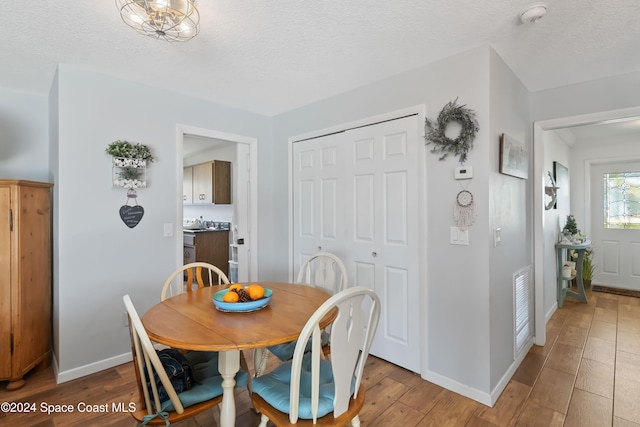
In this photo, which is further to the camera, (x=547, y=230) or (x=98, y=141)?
(x=547, y=230)

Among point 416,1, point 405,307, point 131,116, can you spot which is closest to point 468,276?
point 405,307

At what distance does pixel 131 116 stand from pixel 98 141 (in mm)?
343

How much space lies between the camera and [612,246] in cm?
485

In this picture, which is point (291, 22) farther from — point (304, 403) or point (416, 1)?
point (304, 403)

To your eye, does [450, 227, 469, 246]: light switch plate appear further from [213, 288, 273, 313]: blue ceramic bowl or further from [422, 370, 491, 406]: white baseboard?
[213, 288, 273, 313]: blue ceramic bowl

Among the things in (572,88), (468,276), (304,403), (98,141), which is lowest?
(304,403)

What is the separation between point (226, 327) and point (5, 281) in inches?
77.7

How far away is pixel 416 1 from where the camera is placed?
63.3 inches

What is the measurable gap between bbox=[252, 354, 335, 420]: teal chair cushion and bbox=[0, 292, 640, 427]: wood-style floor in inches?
24.7

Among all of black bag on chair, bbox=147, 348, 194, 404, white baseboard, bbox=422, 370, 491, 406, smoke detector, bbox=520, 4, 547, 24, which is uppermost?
smoke detector, bbox=520, 4, 547, 24

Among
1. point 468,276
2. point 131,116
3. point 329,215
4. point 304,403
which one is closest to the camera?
point 304,403

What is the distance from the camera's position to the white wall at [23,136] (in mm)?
2764

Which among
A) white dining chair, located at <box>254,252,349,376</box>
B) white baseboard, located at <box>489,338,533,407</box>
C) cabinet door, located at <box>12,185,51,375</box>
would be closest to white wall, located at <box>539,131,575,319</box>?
white baseboard, located at <box>489,338,533,407</box>

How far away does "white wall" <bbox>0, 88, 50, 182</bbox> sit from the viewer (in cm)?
276
